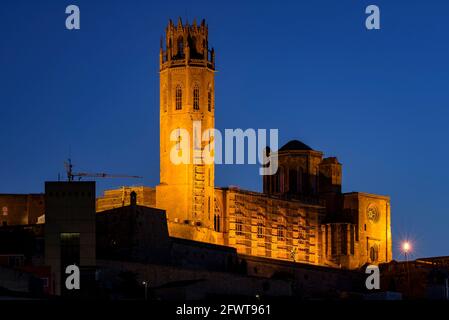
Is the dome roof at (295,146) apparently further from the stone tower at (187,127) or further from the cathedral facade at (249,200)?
the stone tower at (187,127)

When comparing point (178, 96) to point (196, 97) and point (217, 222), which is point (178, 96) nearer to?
point (196, 97)

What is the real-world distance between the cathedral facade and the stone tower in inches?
4.1

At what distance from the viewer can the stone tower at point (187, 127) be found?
501ft

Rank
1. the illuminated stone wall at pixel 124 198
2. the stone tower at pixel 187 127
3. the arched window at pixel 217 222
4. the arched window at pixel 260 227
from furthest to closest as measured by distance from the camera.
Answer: the arched window at pixel 260 227 → the arched window at pixel 217 222 → the illuminated stone wall at pixel 124 198 → the stone tower at pixel 187 127

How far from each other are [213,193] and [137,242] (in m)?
21.9

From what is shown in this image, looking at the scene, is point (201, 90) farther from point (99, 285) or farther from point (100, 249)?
point (99, 285)

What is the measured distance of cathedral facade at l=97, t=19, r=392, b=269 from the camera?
504 feet

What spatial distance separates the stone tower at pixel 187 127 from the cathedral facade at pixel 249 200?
0.11 m

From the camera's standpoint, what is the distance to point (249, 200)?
16438cm

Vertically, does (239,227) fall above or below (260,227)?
below

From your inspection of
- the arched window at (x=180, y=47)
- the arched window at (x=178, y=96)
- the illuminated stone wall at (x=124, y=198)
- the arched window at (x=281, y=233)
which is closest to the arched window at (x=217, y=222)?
the illuminated stone wall at (x=124, y=198)

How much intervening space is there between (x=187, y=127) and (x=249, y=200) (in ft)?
46.9

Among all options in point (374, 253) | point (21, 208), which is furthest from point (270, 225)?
point (21, 208)

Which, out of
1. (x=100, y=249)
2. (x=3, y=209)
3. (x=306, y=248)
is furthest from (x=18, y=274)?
(x=306, y=248)
